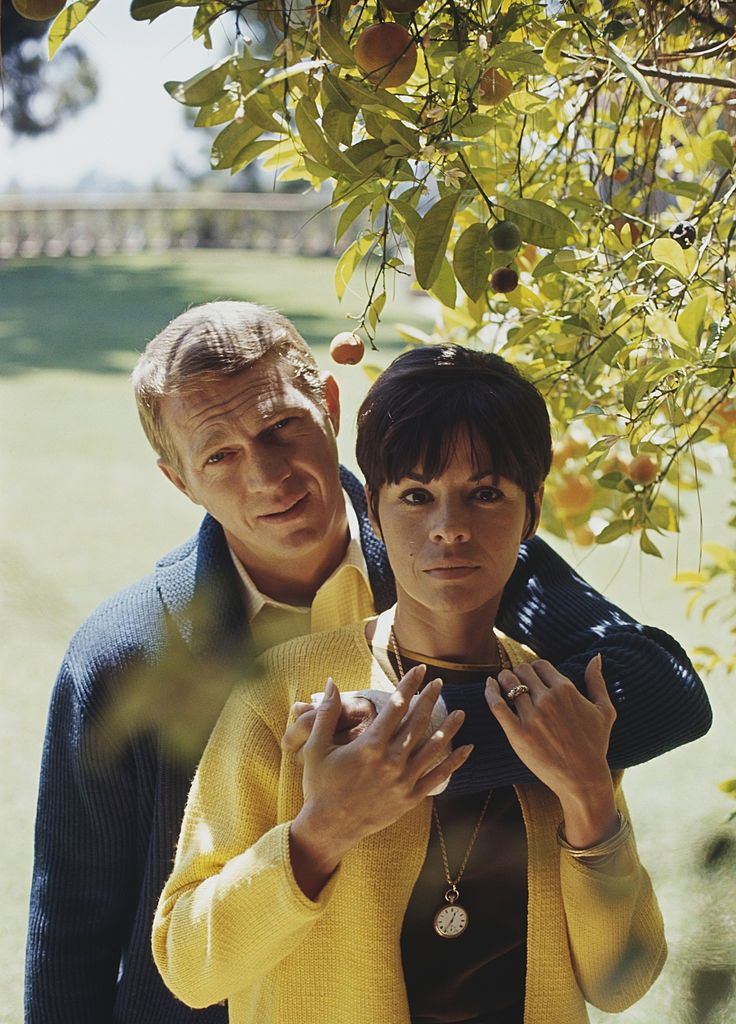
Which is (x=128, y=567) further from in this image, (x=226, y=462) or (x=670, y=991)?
(x=226, y=462)

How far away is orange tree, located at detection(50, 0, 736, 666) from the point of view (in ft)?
2.74

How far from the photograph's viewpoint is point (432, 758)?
2.75 ft

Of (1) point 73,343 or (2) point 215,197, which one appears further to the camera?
(2) point 215,197

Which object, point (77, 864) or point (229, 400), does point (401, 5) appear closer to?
point (229, 400)

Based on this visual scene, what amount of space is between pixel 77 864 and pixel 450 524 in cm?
64

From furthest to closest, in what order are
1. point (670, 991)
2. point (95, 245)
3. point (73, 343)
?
point (95, 245) < point (73, 343) < point (670, 991)

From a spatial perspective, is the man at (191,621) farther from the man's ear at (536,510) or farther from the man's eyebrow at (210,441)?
the man's ear at (536,510)

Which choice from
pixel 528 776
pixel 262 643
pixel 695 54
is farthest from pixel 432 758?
pixel 695 54

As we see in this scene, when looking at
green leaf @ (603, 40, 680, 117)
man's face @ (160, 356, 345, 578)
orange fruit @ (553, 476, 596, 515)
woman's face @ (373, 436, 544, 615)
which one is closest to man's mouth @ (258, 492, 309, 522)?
man's face @ (160, 356, 345, 578)

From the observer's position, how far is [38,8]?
2.56ft

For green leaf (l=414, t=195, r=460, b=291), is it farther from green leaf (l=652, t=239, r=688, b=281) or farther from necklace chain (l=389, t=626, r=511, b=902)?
necklace chain (l=389, t=626, r=511, b=902)

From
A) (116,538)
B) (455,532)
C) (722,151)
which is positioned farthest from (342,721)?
(116,538)

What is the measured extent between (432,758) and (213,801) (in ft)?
0.74

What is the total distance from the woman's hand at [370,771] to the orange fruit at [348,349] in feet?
1.26
